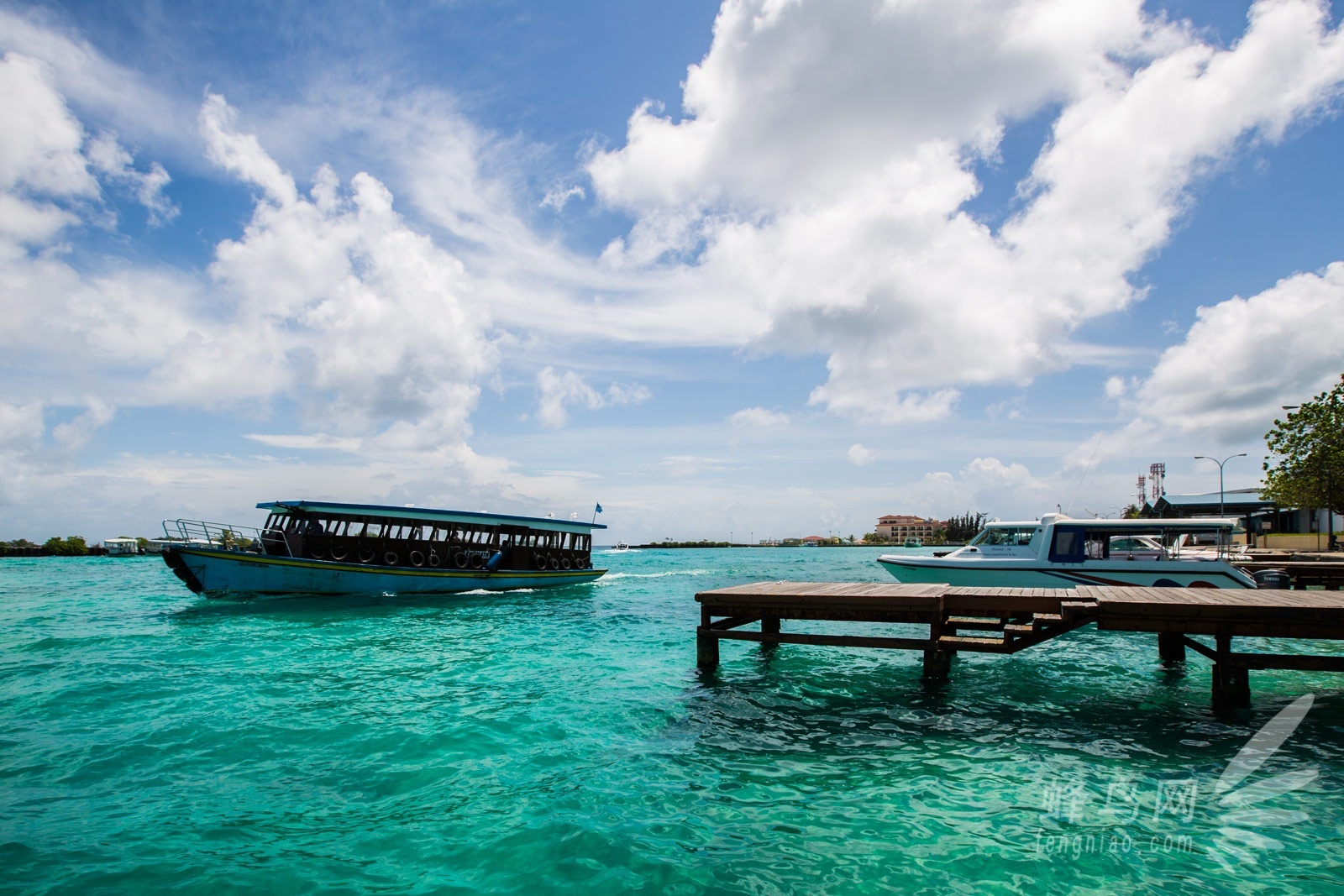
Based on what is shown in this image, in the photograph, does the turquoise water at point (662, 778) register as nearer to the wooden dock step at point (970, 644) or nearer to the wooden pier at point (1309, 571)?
the wooden dock step at point (970, 644)

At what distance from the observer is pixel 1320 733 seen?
8.96 m

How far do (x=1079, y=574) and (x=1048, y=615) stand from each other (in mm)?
13554

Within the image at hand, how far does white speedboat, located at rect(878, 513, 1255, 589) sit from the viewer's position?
20141 millimetres

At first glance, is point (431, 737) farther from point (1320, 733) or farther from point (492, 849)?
point (1320, 733)

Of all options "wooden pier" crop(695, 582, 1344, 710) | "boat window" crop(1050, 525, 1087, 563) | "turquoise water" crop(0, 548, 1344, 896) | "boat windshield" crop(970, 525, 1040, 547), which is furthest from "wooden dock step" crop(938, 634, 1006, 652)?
"boat windshield" crop(970, 525, 1040, 547)

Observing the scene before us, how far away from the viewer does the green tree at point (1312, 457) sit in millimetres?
40906

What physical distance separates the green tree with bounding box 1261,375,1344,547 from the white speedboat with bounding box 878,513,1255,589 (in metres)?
28.3

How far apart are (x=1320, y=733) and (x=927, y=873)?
7269 millimetres

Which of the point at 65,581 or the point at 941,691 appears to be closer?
the point at 941,691

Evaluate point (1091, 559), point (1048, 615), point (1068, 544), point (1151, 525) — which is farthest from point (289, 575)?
point (1151, 525)

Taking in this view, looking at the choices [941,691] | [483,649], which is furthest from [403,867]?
[483,649]

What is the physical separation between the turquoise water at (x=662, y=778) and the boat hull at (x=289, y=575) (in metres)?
14.7

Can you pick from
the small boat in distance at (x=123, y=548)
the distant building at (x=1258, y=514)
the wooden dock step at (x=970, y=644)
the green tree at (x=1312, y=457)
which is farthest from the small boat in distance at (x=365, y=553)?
the small boat in distance at (x=123, y=548)

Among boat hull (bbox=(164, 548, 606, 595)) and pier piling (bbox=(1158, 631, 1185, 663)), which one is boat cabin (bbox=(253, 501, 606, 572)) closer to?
boat hull (bbox=(164, 548, 606, 595))
